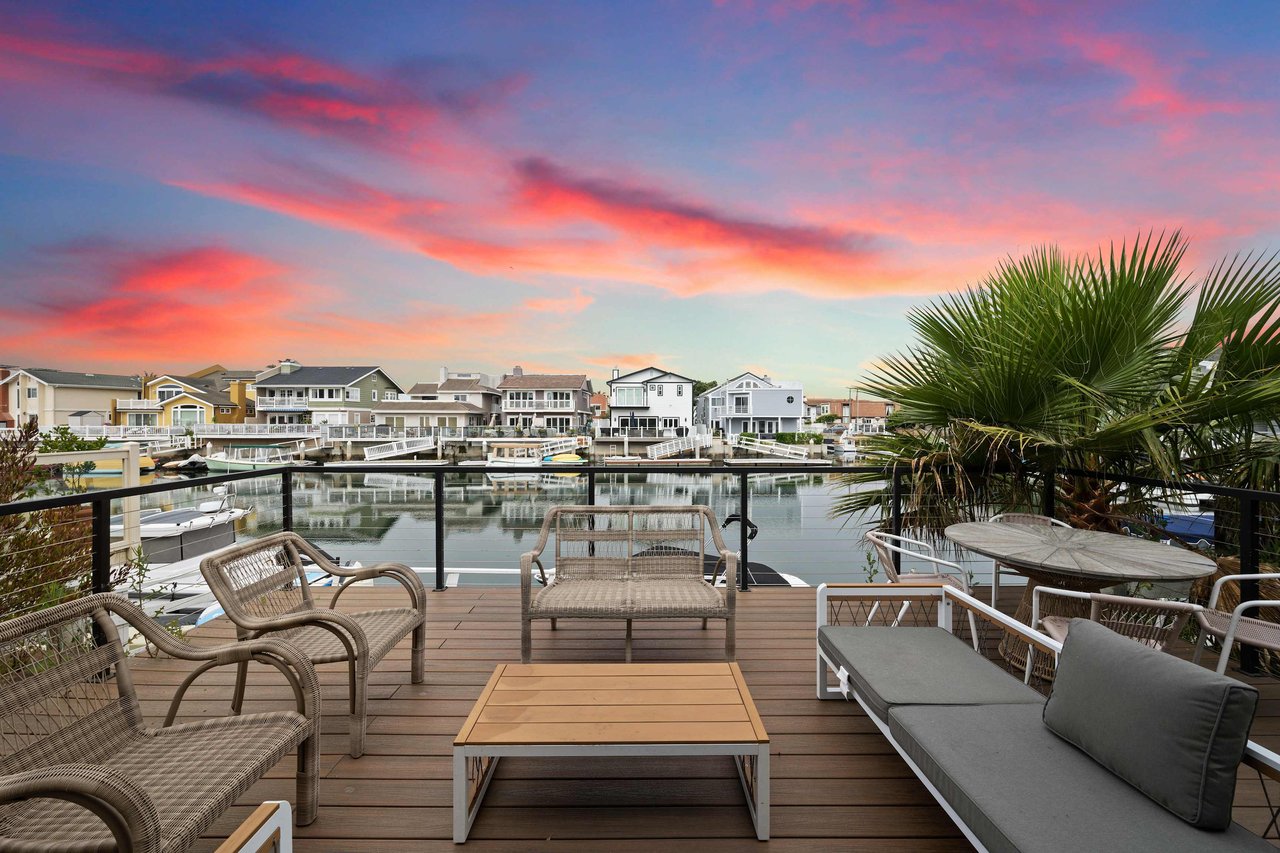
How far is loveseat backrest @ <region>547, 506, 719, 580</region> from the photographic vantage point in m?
3.69

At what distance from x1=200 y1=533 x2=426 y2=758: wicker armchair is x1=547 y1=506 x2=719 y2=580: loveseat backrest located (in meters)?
0.98

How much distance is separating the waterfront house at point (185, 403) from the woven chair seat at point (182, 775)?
141ft

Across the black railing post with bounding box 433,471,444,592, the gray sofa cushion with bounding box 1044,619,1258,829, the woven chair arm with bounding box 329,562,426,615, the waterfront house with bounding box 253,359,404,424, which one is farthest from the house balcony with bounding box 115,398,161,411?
the gray sofa cushion with bounding box 1044,619,1258,829

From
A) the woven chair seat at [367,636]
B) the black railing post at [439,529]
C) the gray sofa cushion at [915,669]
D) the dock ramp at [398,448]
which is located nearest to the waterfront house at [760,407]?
the dock ramp at [398,448]

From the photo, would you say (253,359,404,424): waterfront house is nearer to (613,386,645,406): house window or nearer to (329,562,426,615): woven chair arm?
(613,386,645,406): house window

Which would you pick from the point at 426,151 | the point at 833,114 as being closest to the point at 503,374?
the point at 426,151

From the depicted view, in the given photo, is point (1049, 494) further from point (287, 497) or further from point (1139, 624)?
point (287, 497)

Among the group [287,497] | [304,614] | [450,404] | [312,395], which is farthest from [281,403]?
[304,614]

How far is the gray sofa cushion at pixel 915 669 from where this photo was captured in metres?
2.03

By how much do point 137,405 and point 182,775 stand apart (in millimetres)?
45394

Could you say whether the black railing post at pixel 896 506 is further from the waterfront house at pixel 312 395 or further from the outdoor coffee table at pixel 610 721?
the waterfront house at pixel 312 395

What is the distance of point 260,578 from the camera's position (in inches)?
112

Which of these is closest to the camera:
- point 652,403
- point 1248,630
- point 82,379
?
point 1248,630

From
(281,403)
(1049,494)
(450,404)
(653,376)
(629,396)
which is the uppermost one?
(653,376)
